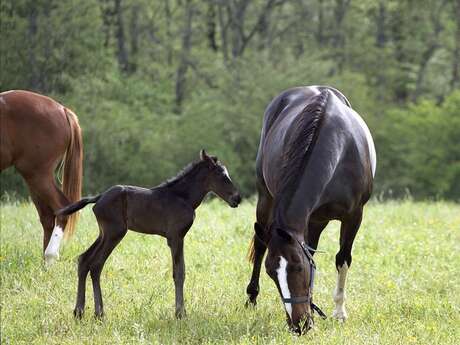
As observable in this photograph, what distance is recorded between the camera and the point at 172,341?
5.23 m

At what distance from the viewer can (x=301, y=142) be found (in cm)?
564

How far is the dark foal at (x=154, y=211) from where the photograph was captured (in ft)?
18.4

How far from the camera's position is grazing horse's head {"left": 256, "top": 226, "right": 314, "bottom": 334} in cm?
498

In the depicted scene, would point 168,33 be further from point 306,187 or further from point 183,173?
point 306,187

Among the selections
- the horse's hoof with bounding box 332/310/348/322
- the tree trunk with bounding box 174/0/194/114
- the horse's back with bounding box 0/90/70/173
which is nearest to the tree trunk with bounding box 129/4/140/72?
the tree trunk with bounding box 174/0/194/114

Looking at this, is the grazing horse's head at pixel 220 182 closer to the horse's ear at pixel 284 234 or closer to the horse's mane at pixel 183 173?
the horse's mane at pixel 183 173

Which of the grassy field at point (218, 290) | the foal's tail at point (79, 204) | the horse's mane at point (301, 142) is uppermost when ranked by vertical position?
the horse's mane at point (301, 142)

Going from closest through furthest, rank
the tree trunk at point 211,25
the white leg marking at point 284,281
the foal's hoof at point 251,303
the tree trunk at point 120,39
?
the white leg marking at point 284,281 < the foal's hoof at point 251,303 < the tree trunk at point 120,39 < the tree trunk at point 211,25

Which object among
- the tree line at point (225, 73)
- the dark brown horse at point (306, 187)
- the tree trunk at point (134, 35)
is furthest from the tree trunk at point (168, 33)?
the dark brown horse at point (306, 187)

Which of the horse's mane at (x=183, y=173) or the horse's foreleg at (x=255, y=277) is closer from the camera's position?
the horse's mane at (x=183, y=173)

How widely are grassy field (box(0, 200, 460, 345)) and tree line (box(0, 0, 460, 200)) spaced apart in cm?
1606

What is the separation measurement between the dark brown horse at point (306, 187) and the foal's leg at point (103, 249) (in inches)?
41.1

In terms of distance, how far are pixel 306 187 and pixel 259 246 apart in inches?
57.5

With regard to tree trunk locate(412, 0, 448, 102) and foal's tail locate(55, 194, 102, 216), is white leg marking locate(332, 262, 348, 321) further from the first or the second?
tree trunk locate(412, 0, 448, 102)
